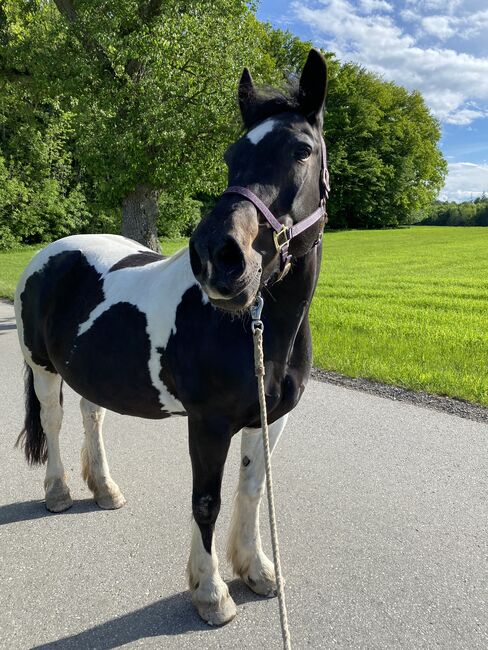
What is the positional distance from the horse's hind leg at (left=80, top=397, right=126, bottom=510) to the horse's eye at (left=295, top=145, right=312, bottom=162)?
2.18 meters

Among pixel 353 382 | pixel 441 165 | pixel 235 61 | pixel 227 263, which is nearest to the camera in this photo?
pixel 227 263

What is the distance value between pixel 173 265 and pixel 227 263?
0.97 m

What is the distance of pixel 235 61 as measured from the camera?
25.3 ft

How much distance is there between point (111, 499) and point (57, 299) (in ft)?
4.28

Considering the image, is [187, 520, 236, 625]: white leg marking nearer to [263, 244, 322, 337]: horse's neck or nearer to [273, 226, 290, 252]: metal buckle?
[263, 244, 322, 337]: horse's neck

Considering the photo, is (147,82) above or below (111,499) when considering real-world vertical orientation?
above

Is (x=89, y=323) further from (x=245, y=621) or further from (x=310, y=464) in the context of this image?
(x=310, y=464)

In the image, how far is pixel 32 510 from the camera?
120 inches

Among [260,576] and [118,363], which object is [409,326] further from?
[118,363]

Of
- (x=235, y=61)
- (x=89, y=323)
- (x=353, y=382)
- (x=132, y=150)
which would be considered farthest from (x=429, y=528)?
(x=235, y=61)

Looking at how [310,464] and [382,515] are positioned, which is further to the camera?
[310,464]

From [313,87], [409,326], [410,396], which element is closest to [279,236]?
[313,87]

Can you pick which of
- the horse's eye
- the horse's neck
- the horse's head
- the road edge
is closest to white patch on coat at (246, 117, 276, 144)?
the horse's head

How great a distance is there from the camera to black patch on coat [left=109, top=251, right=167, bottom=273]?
9.06 feet
